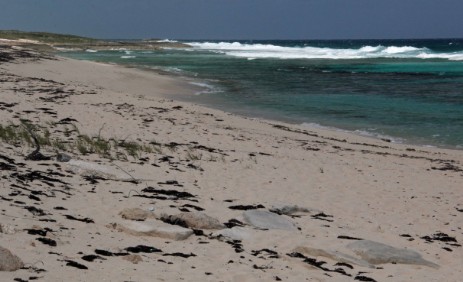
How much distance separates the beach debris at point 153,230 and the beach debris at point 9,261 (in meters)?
1.76

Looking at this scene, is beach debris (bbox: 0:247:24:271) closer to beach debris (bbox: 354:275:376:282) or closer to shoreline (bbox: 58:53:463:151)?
beach debris (bbox: 354:275:376:282)

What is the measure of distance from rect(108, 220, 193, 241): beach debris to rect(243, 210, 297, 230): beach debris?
1.12 meters

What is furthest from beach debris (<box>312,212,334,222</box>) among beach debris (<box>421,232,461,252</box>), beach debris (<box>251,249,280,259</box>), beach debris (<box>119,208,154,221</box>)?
beach debris (<box>119,208,154,221</box>)

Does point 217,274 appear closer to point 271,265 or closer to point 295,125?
point 271,265

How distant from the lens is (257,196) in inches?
349

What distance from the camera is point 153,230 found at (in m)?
6.38

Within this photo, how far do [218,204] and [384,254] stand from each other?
2629mm

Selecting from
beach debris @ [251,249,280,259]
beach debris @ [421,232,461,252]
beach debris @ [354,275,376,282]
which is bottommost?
beach debris @ [421,232,461,252]

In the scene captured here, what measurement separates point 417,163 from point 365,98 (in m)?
15.0

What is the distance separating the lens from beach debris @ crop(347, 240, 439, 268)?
645cm

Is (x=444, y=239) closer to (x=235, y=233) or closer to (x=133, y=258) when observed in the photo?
(x=235, y=233)

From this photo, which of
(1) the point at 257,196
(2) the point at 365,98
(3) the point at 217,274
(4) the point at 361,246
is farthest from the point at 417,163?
(2) the point at 365,98

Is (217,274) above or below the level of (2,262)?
below

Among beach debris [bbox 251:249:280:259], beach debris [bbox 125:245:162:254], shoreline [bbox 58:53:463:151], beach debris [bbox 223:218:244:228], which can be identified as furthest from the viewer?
shoreline [bbox 58:53:463:151]
